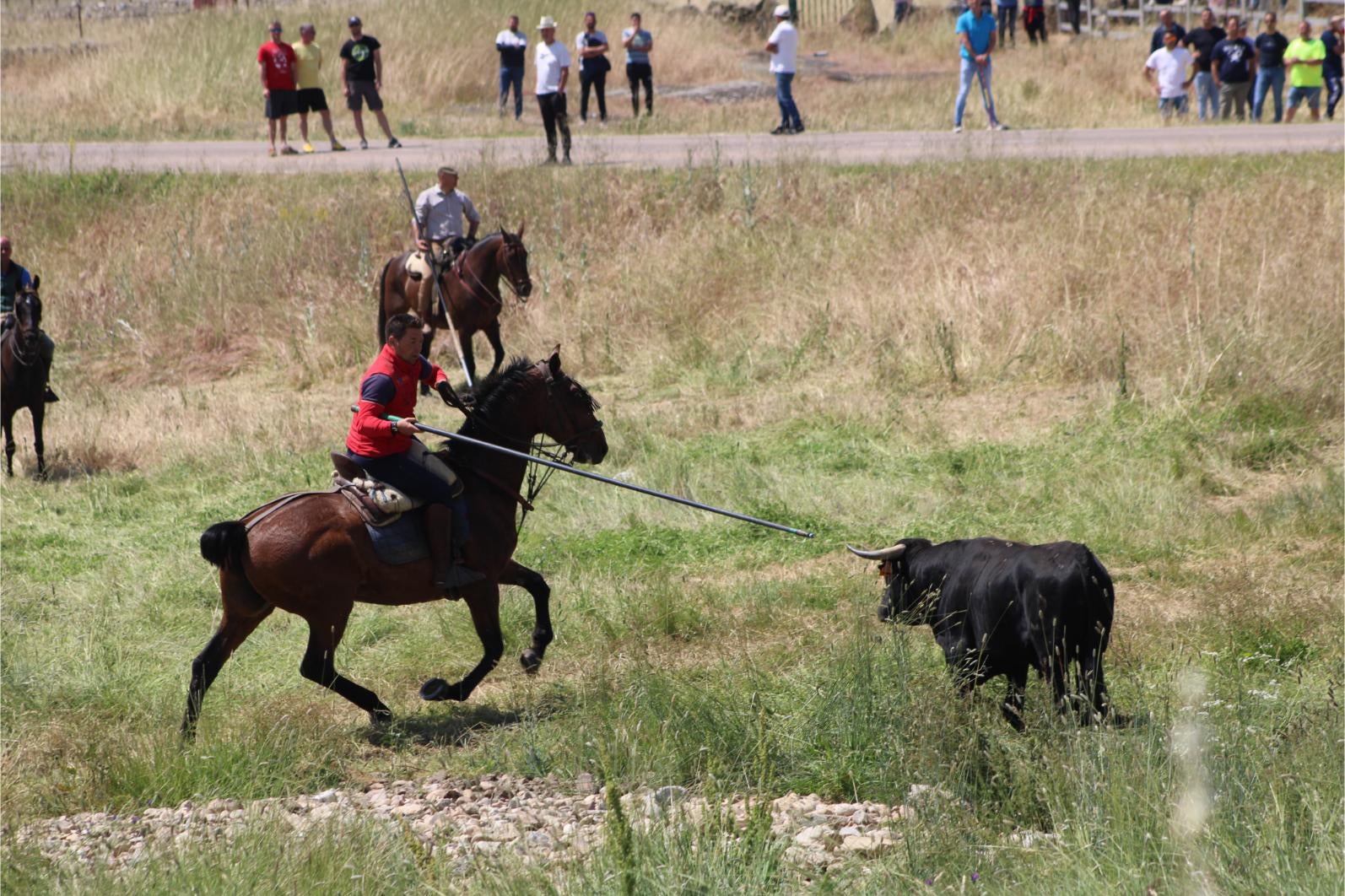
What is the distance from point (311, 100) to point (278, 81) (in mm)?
902

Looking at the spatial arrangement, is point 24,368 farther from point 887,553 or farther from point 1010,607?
point 1010,607

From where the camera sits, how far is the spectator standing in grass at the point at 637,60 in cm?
2977

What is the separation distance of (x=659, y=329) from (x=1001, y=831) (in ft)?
Result: 42.3

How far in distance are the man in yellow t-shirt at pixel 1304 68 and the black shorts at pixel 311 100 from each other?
57.9ft

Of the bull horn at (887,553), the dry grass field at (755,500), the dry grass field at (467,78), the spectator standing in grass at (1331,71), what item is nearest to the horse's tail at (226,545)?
the dry grass field at (755,500)

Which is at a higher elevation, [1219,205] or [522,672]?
[1219,205]

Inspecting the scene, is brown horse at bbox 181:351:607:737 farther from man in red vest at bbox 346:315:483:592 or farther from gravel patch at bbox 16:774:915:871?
gravel patch at bbox 16:774:915:871

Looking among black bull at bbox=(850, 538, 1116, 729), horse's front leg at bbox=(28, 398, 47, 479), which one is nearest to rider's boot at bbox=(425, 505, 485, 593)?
black bull at bbox=(850, 538, 1116, 729)

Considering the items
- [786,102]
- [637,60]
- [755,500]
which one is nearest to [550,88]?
[786,102]

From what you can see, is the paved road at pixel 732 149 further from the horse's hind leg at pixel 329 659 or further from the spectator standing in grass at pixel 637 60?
the horse's hind leg at pixel 329 659

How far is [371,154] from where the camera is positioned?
26.5m

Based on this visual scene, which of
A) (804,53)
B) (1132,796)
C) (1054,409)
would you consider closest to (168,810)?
(1132,796)

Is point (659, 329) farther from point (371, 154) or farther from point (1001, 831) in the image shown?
point (1001, 831)

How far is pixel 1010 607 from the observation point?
7.36 metres
